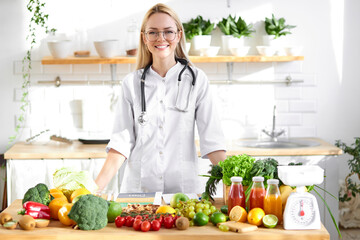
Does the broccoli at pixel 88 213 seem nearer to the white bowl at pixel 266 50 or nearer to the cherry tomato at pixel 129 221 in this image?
the cherry tomato at pixel 129 221

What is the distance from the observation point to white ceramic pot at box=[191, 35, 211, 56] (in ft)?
16.5

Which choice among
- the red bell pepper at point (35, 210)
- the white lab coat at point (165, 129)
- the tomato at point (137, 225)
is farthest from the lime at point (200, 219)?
the white lab coat at point (165, 129)

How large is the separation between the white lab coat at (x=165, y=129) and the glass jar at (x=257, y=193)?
2.82 feet

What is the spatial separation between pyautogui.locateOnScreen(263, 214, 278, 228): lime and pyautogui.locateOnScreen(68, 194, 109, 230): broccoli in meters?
0.65

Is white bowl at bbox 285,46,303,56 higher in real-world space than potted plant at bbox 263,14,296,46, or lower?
lower

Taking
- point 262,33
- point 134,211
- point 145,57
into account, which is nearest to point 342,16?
point 262,33

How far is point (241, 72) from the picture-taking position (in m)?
5.27

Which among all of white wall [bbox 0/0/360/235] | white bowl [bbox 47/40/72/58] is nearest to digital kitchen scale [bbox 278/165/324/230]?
white wall [bbox 0/0/360/235]

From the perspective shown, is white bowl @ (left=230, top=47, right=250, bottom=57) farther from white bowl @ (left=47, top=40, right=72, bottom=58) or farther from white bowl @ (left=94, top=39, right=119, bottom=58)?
white bowl @ (left=47, top=40, right=72, bottom=58)

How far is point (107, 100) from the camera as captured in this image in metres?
5.22

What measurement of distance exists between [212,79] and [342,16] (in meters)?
1.30

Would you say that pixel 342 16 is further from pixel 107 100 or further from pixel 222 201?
pixel 222 201

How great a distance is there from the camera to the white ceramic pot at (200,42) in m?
5.02

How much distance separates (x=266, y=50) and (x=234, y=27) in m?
0.35
